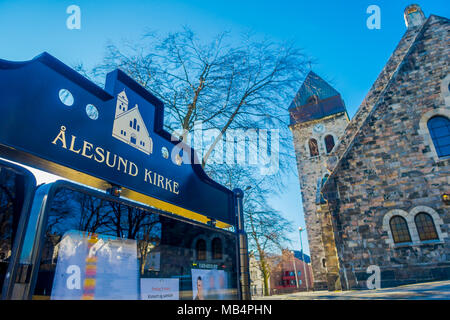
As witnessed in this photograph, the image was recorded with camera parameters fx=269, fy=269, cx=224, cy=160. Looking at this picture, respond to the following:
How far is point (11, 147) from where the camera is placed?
1.54 m

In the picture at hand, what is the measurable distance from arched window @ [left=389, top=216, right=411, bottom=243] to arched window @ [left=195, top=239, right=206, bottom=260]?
1153 cm

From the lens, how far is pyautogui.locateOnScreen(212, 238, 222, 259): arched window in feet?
10.6

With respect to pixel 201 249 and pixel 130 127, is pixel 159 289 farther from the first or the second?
pixel 130 127

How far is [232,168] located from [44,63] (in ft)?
21.9

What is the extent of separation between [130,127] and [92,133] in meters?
0.42

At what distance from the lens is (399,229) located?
1160 cm

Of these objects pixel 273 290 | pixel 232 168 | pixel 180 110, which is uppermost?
pixel 180 110

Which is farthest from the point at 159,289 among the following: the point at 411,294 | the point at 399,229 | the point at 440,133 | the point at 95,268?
the point at 440,133

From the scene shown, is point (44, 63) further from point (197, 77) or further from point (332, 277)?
point (332, 277)

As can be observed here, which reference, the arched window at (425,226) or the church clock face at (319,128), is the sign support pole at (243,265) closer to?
the arched window at (425,226)

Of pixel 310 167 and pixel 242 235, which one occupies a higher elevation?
pixel 310 167

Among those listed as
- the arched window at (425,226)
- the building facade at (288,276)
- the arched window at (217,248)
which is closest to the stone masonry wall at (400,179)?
the arched window at (425,226)
